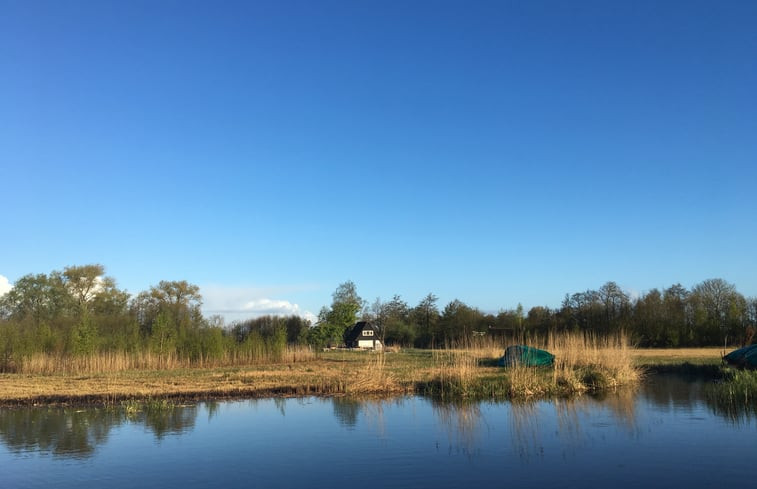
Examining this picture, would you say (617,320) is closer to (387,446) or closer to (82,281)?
(387,446)

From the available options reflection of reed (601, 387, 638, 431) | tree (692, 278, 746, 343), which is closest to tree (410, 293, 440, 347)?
tree (692, 278, 746, 343)

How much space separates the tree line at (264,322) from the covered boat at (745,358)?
1027cm

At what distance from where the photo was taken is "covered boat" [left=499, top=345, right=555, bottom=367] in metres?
19.0

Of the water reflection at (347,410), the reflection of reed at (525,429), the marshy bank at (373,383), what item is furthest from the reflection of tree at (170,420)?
the reflection of reed at (525,429)

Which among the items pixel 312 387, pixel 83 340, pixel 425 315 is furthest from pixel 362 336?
pixel 312 387

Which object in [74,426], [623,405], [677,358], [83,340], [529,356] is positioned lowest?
[677,358]

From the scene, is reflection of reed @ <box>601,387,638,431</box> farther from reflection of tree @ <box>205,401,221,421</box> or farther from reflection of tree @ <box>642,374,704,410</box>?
reflection of tree @ <box>205,401,221,421</box>

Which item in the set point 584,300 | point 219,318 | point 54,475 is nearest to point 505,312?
point 584,300

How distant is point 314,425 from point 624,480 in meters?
6.49

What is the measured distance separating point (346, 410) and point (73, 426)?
242 inches

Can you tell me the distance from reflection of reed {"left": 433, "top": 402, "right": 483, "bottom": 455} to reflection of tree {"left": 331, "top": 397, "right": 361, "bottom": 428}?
1.95 metres

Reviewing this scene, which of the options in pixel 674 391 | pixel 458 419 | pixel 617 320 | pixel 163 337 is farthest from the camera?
pixel 617 320

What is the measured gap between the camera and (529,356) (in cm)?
1911

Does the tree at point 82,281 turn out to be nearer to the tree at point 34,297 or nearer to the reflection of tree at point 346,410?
the tree at point 34,297
